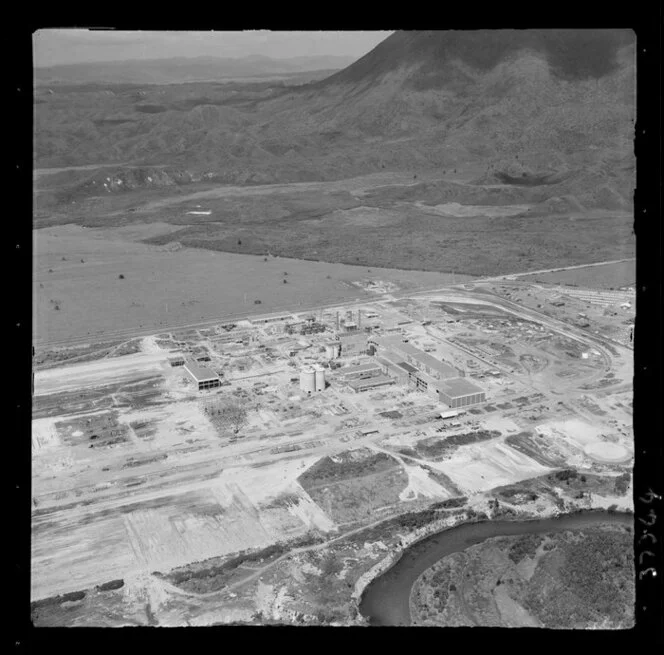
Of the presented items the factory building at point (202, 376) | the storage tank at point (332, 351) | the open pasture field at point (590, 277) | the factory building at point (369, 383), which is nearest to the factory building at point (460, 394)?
the factory building at point (369, 383)

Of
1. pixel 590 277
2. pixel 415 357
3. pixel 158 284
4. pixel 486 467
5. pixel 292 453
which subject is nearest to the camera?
pixel 486 467

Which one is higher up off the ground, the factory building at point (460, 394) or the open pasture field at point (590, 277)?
the open pasture field at point (590, 277)

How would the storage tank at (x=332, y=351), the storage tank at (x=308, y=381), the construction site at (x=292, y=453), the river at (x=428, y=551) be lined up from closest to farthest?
the river at (x=428, y=551)
the construction site at (x=292, y=453)
the storage tank at (x=308, y=381)
the storage tank at (x=332, y=351)

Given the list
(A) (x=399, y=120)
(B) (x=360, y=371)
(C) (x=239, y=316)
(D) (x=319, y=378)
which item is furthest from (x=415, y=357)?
(A) (x=399, y=120)

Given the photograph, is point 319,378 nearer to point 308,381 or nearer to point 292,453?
point 308,381

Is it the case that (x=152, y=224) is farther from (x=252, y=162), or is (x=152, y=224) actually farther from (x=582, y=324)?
(x=582, y=324)

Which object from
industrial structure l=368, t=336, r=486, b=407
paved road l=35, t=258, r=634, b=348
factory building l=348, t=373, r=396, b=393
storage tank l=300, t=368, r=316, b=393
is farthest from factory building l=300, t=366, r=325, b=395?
paved road l=35, t=258, r=634, b=348

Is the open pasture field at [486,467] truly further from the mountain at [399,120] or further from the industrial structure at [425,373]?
the mountain at [399,120]
